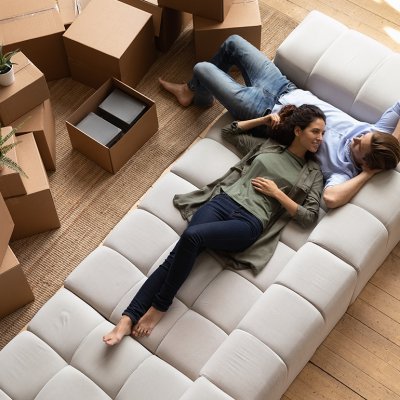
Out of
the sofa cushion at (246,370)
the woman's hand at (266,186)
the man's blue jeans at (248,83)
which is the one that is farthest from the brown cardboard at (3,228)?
the man's blue jeans at (248,83)

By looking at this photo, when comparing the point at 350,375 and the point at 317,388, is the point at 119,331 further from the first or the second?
the point at 350,375

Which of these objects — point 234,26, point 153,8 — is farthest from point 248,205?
point 153,8

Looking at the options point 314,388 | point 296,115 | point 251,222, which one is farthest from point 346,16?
point 314,388

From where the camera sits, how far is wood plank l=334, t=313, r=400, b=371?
206cm

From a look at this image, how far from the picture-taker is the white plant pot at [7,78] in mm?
2172

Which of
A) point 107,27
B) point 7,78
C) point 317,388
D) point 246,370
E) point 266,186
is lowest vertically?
point 317,388

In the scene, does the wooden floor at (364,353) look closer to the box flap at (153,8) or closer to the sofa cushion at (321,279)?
the sofa cushion at (321,279)

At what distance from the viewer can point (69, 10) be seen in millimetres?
2770

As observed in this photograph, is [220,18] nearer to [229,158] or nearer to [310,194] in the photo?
[229,158]

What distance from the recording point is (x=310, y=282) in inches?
66.7

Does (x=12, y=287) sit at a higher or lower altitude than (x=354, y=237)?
lower

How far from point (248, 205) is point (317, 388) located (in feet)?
2.74

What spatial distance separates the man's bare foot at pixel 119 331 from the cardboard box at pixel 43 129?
1.05 m

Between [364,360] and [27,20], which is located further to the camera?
[27,20]
